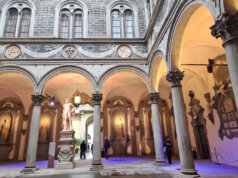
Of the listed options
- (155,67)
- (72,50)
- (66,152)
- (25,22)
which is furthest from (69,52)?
(66,152)

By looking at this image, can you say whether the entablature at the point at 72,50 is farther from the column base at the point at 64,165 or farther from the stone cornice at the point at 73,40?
the column base at the point at 64,165

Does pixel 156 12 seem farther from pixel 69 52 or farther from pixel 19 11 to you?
pixel 19 11

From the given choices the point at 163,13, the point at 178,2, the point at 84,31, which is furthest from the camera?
the point at 84,31

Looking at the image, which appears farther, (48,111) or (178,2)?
(48,111)

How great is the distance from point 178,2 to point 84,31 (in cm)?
661

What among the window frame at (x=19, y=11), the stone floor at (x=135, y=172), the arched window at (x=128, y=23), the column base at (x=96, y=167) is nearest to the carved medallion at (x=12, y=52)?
the window frame at (x=19, y=11)

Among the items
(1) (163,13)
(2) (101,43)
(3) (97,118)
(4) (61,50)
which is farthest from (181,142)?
(4) (61,50)

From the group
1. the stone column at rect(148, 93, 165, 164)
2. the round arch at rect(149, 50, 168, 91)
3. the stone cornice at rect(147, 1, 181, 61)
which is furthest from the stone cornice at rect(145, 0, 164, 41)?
the stone column at rect(148, 93, 165, 164)

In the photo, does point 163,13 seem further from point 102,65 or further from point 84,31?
point 84,31

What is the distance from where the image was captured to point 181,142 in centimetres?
585

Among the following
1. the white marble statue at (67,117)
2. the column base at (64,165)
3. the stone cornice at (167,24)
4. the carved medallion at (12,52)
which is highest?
the carved medallion at (12,52)

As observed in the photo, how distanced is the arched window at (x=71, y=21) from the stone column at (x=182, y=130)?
708cm

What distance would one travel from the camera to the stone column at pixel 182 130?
18.4 feet

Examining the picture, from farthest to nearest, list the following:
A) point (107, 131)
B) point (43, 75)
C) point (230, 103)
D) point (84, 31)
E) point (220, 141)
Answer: point (107, 131), point (84, 31), point (43, 75), point (220, 141), point (230, 103)
